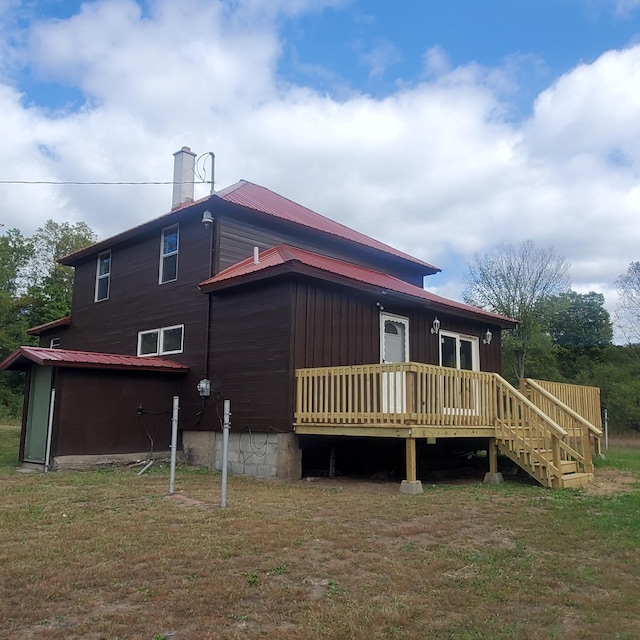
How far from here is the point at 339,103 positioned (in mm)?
13812

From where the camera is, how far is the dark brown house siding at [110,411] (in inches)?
456

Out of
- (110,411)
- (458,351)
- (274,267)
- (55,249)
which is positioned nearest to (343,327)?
(274,267)

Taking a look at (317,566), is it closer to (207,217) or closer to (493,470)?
(493,470)

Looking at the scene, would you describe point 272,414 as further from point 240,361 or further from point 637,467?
point 637,467

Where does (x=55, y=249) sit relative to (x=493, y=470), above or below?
above

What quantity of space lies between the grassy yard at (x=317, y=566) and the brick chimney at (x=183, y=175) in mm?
9712

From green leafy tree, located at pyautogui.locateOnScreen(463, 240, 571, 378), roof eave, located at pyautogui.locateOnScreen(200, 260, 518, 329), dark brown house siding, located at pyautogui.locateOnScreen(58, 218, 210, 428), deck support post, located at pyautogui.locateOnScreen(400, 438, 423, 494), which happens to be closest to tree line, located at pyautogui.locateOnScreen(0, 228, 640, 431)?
green leafy tree, located at pyautogui.locateOnScreen(463, 240, 571, 378)

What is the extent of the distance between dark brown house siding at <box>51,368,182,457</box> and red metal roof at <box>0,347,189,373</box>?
243 millimetres

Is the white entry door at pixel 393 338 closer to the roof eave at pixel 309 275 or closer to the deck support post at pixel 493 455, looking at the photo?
the roof eave at pixel 309 275

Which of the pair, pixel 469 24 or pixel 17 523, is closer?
pixel 17 523

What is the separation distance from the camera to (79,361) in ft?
37.9

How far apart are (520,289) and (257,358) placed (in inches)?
1171

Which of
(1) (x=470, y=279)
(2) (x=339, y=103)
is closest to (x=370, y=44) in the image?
(2) (x=339, y=103)

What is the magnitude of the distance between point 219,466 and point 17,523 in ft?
19.0
